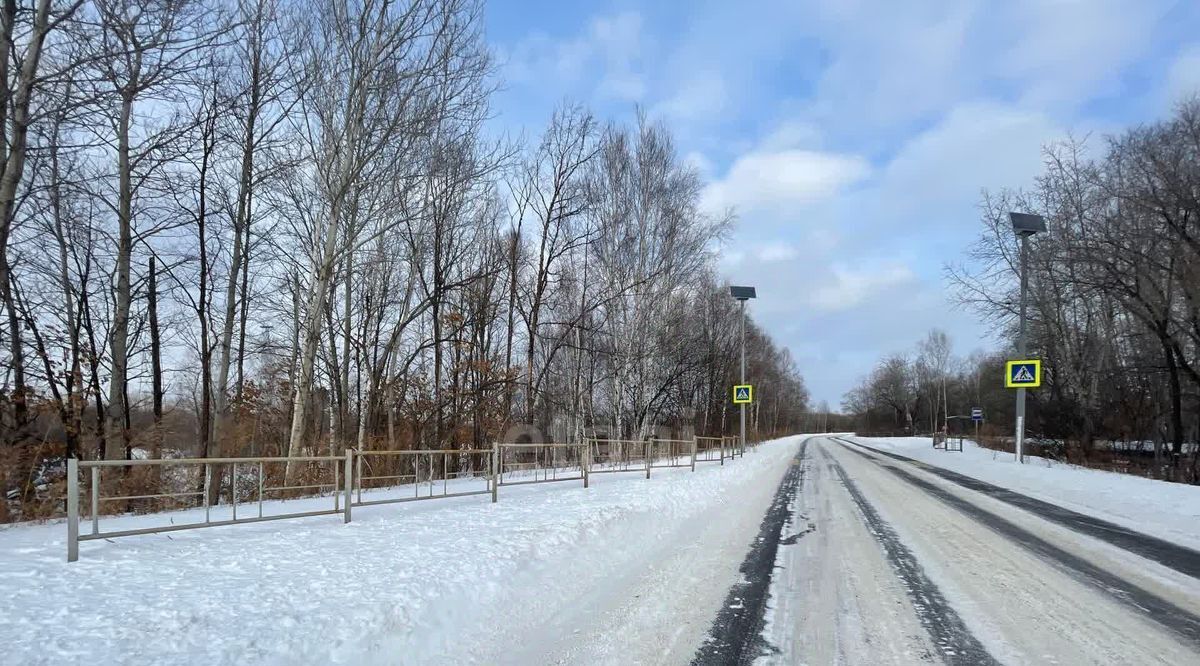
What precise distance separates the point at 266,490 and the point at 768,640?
30.6ft

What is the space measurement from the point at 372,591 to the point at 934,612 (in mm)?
4631

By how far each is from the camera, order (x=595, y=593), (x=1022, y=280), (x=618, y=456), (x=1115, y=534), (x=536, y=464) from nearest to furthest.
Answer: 1. (x=595, y=593)
2. (x=1115, y=534)
3. (x=536, y=464)
4. (x=618, y=456)
5. (x=1022, y=280)

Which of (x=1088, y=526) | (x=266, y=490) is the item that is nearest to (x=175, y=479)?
(x=266, y=490)

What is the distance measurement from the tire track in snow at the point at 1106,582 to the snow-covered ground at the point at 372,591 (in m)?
3.40

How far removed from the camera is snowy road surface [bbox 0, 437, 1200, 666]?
168 inches

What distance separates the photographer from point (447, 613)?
4984mm

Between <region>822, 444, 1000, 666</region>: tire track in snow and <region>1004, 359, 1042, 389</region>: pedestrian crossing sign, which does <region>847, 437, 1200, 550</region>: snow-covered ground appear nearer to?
<region>1004, 359, 1042, 389</region>: pedestrian crossing sign

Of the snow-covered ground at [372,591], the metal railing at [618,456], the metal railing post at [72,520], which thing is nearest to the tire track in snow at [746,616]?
the snow-covered ground at [372,591]

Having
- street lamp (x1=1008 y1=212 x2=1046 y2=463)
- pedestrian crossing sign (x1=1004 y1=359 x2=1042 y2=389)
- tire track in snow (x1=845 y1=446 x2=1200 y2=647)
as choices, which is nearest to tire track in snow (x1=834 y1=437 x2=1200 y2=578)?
tire track in snow (x1=845 y1=446 x2=1200 y2=647)

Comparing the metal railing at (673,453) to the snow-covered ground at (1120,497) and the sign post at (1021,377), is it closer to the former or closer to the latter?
the snow-covered ground at (1120,497)

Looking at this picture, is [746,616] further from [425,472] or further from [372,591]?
[425,472]

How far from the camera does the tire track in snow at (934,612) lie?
14.1ft

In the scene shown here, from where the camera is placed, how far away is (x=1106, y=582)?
629 centimetres

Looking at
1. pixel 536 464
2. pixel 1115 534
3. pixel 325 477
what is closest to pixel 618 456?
pixel 536 464
